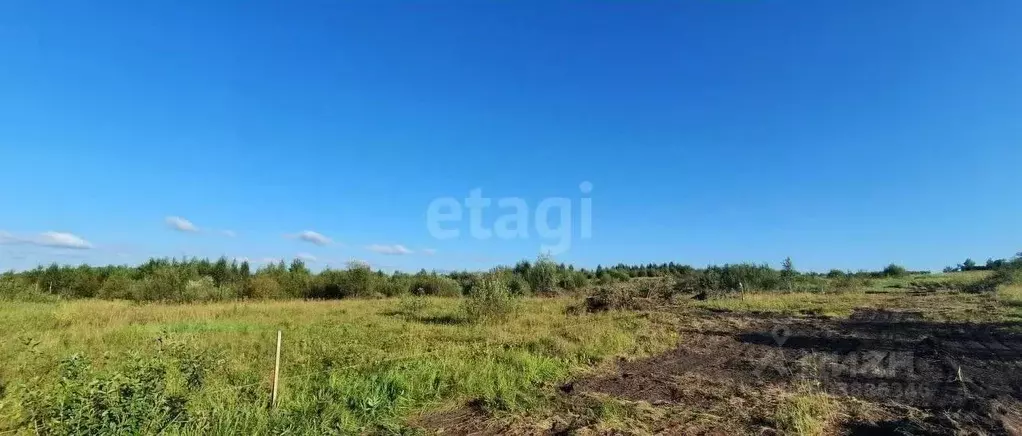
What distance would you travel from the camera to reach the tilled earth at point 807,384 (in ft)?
17.0

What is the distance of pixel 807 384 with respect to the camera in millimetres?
6988

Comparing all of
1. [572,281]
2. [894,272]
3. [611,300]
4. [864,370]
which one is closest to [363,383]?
[864,370]

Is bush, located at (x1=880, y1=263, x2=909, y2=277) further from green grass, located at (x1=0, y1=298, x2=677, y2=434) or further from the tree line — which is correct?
green grass, located at (x1=0, y1=298, x2=677, y2=434)

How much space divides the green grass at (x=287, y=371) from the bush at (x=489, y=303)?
61.7 inches

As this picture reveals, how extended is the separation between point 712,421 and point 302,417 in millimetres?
4507

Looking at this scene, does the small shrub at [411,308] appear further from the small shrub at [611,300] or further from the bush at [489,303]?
the small shrub at [611,300]

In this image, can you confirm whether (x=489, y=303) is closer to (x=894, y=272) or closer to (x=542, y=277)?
(x=542, y=277)

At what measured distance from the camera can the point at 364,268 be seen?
36094 mm

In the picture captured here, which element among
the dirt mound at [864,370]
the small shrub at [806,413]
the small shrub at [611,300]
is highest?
the small shrub at [611,300]

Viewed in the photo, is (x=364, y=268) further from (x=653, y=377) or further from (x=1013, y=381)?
(x=1013, y=381)

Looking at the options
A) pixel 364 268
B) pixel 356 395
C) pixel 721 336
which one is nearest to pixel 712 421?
pixel 356 395

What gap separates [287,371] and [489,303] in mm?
8722

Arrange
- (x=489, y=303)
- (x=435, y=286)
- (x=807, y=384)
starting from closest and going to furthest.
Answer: (x=807, y=384) → (x=489, y=303) → (x=435, y=286)

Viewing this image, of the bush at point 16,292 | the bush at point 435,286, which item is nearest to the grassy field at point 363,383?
the bush at point 16,292
